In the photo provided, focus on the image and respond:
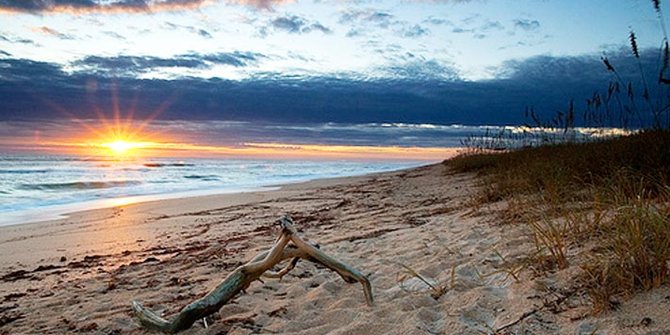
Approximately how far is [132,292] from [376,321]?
213 centimetres

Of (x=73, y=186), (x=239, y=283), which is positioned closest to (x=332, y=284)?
(x=239, y=283)

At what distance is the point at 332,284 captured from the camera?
369 centimetres

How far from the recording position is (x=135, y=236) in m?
7.01

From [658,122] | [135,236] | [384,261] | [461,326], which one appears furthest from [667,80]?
[135,236]

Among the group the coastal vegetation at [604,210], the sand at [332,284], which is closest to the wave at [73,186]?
the sand at [332,284]

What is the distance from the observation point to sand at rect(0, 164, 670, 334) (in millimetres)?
2641

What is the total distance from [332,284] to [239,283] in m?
0.90

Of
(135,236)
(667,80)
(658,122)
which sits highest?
(667,80)

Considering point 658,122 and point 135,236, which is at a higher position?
point 658,122

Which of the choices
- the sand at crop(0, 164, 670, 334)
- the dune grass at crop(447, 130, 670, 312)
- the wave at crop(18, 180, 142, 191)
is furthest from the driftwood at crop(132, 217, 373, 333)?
the wave at crop(18, 180, 142, 191)

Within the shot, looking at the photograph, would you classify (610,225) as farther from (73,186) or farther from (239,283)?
(73,186)

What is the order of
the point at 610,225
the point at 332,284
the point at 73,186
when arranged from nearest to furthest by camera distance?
the point at 610,225 → the point at 332,284 → the point at 73,186

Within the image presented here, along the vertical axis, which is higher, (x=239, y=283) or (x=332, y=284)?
(x=239, y=283)

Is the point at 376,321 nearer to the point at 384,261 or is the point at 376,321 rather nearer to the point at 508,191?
the point at 384,261
